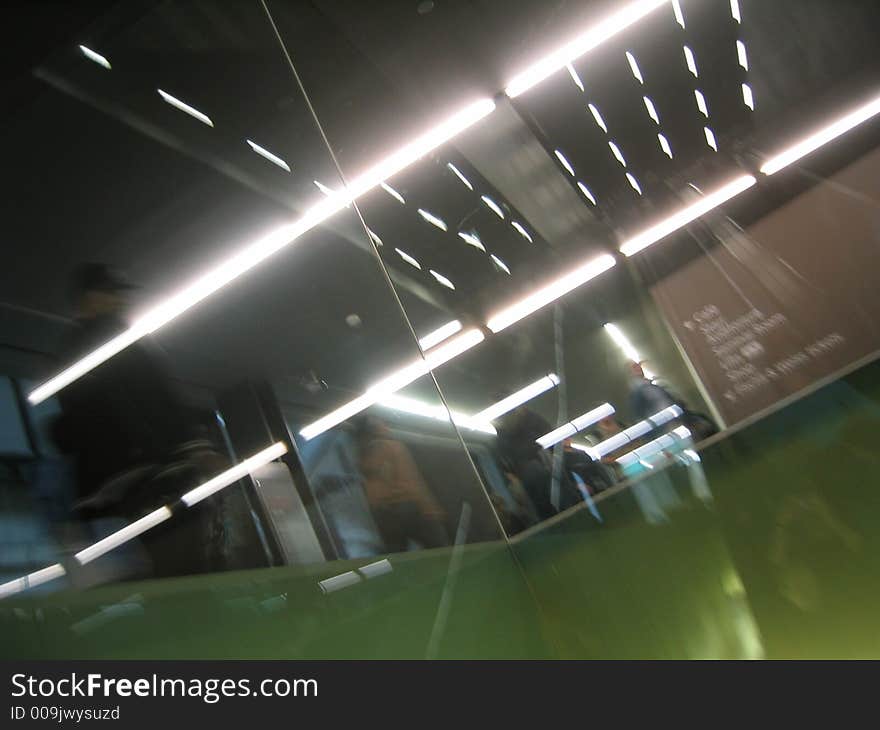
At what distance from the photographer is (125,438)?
1340mm

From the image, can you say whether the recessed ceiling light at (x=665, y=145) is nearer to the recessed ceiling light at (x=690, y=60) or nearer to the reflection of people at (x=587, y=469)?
the recessed ceiling light at (x=690, y=60)

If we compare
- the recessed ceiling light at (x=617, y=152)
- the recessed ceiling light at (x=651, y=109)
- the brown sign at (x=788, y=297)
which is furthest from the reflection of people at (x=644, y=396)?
the recessed ceiling light at (x=651, y=109)

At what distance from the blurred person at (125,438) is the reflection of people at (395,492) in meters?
0.53

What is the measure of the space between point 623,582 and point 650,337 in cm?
68

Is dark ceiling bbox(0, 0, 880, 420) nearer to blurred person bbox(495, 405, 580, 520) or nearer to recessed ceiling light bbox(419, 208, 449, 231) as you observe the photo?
recessed ceiling light bbox(419, 208, 449, 231)

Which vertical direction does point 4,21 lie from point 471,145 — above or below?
above

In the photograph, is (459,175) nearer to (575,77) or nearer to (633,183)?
(575,77)

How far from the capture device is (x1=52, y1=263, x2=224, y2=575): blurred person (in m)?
1.23

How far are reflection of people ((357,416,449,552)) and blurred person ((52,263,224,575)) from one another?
1.73 feet

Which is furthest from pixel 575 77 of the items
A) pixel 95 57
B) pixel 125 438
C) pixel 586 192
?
pixel 125 438
